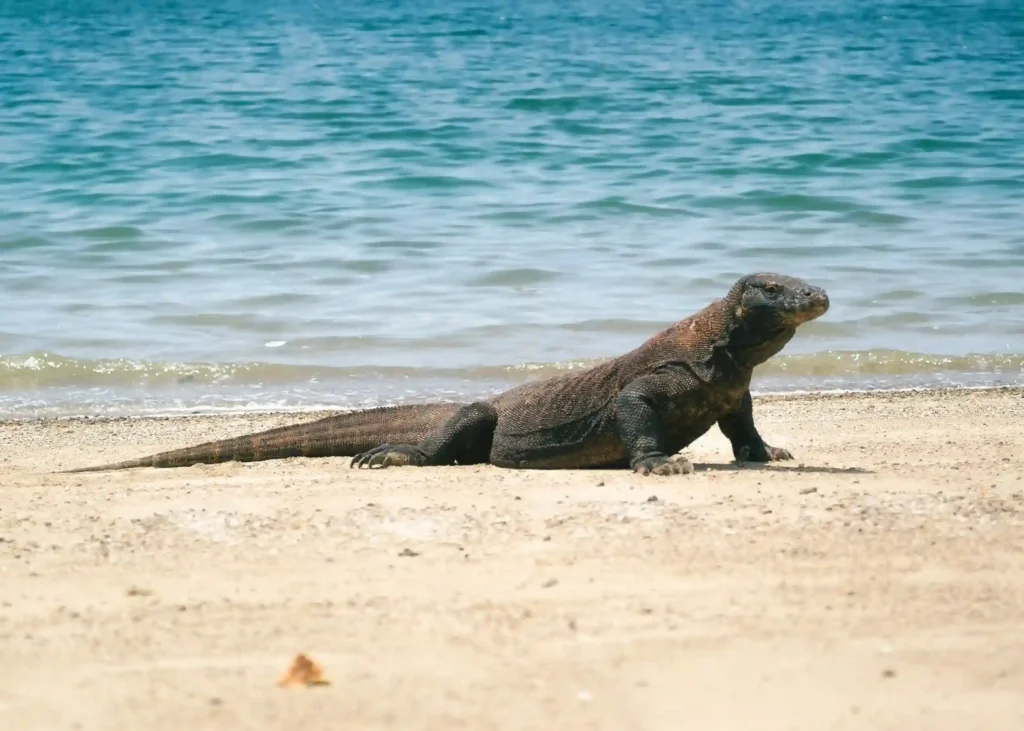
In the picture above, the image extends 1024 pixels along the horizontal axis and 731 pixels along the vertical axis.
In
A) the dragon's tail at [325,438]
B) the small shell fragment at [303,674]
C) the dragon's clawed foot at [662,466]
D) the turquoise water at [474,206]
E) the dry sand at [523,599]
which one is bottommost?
the turquoise water at [474,206]

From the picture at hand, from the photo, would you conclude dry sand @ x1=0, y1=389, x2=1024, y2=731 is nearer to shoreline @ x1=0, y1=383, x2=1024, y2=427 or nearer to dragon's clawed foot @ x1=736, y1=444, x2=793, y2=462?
dragon's clawed foot @ x1=736, y1=444, x2=793, y2=462

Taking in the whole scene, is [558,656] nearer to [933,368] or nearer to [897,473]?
[897,473]

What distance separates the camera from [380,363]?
40.5ft

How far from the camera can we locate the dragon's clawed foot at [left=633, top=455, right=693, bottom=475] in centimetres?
736

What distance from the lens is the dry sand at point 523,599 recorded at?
406cm

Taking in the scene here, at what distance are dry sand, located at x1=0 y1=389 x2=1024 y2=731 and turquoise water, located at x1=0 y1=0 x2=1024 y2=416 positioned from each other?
16.4 feet

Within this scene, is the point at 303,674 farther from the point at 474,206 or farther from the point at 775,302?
the point at 474,206

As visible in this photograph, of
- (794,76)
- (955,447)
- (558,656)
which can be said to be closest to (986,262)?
(955,447)

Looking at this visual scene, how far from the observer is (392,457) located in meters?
8.31

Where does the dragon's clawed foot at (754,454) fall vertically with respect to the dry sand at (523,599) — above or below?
below

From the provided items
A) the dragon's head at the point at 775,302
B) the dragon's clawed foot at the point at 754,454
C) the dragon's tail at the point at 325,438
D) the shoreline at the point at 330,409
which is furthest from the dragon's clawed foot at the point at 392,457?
the shoreline at the point at 330,409

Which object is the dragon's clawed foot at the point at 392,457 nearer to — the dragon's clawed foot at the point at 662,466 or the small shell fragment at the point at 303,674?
the dragon's clawed foot at the point at 662,466

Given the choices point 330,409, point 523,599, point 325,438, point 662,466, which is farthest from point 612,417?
point 330,409

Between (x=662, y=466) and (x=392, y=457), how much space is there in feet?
5.38
